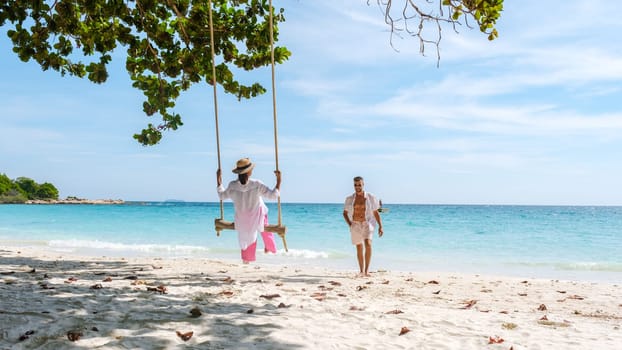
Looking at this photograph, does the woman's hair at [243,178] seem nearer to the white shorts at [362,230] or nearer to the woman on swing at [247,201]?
the woman on swing at [247,201]

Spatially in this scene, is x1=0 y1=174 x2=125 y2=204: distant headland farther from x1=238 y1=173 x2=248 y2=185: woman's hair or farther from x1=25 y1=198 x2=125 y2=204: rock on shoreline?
x1=238 y1=173 x2=248 y2=185: woman's hair

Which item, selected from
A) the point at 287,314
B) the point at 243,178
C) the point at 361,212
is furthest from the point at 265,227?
the point at 287,314

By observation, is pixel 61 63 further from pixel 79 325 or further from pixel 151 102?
pixel 79 325

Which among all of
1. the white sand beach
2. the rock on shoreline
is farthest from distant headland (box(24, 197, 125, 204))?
the white sand beach

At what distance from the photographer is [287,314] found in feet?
16.5

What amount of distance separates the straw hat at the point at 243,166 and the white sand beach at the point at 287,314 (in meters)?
1.57

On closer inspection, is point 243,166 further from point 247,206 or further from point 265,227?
point 265,227

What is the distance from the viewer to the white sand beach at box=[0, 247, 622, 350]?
13.6 feet

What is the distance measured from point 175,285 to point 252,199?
159 cm

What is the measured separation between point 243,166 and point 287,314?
2.94m

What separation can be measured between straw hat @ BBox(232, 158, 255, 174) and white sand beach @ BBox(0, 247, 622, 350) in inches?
62.0

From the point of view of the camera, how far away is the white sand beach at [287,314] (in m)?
4.13

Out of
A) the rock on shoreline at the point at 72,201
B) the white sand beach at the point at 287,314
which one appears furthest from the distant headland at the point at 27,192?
the white sand beach at the point at 287,314

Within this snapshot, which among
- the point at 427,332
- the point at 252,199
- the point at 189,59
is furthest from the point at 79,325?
the point at 189,59
